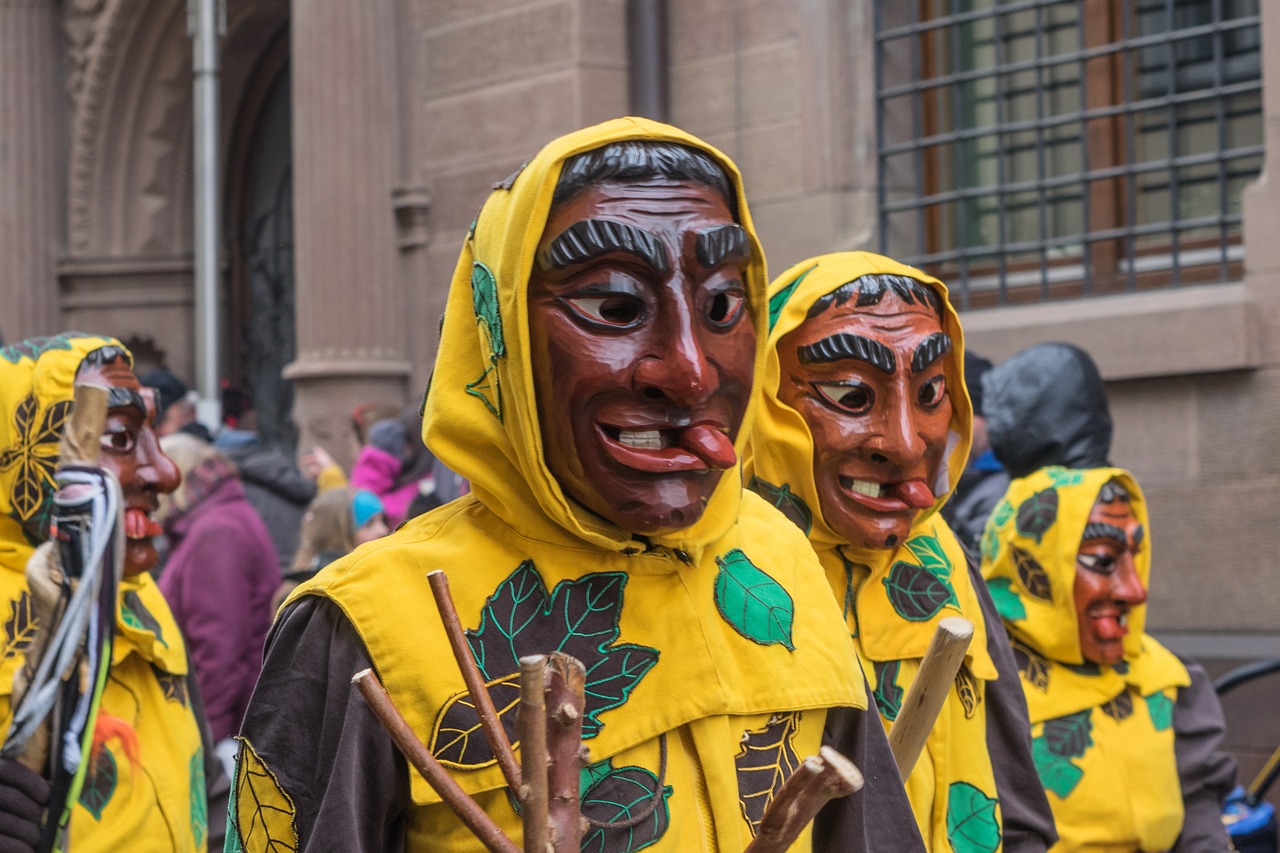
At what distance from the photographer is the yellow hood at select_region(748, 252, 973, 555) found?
344 centimetres

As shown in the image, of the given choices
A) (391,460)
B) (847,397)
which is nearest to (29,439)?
(847,397)

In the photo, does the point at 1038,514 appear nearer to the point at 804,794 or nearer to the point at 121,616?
the point at 121,616

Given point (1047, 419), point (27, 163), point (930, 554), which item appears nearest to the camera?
point (930, 554)

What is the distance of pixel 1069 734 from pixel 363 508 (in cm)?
294

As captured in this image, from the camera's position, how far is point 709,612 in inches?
92.5

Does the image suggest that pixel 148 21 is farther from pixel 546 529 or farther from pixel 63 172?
pixel 546 529

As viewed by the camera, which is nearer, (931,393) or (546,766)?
(546,766)

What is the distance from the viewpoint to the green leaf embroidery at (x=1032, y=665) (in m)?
4.56

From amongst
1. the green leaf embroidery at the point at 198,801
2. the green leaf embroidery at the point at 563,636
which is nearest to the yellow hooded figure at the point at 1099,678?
the green leaf embroidery at the point at 198,801

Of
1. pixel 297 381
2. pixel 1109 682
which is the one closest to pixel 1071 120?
pixel 1109 682

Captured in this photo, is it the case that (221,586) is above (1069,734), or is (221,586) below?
above

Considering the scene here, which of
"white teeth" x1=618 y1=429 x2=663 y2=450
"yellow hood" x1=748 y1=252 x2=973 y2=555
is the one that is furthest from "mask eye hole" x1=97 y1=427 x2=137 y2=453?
"white teeth" x1=618 y1=429 x2=663 y2=450

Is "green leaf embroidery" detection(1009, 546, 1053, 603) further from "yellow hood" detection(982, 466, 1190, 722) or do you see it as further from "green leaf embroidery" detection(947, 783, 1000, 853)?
"green leaf embroidery" detection(947, 783, 1000, 853)

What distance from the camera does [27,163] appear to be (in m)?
14.1
